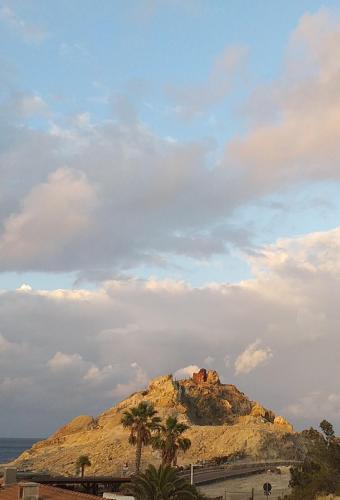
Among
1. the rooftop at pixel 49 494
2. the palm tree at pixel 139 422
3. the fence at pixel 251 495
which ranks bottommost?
the fence at pixel 251 495

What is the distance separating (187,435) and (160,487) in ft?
346

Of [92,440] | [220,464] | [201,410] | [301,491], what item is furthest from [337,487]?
[201,410]

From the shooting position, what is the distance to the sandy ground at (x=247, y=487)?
6826 centimetres

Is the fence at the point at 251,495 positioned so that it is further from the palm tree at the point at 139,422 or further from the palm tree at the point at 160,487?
the palm tree at the point at 160,487

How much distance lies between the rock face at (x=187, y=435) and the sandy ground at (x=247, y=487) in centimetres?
2835

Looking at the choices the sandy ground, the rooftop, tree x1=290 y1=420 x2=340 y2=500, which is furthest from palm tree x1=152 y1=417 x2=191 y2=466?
the rooftop

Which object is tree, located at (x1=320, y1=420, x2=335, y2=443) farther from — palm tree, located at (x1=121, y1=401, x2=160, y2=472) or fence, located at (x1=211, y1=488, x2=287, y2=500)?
palm tree, located at (x1=121, y1=401, x2=160, y2=472)

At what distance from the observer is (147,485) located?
39156 millimetres

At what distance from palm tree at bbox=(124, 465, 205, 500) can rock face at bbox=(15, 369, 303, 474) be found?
248 ft

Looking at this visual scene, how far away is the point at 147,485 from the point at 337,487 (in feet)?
60.6

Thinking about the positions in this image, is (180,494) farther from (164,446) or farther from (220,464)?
(220,464)

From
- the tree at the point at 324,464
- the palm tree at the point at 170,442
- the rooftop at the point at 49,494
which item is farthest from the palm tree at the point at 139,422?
the rooftop at the point at 49,494

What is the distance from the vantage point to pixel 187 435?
141 metres

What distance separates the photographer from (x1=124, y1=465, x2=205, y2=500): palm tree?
38906 mm
